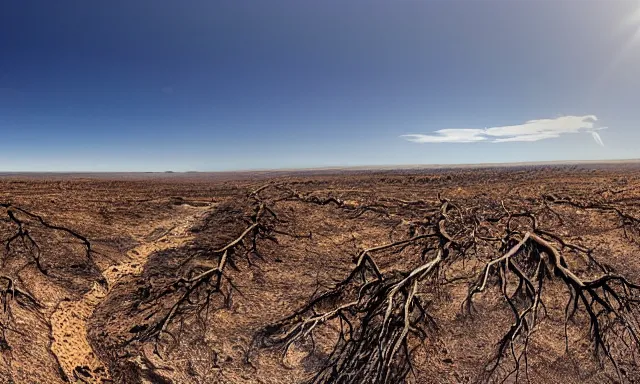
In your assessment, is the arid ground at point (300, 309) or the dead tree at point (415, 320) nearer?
the dead tree at point (415, 320)

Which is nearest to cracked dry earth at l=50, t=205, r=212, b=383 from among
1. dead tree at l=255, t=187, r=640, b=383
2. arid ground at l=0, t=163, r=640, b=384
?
arid ground at l=0, t=163, r=640, b=384

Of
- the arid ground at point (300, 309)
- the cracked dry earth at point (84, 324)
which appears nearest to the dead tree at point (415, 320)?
the arid ground at point (300, 309)

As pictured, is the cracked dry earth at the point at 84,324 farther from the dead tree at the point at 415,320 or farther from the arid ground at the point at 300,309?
the dead tree at the point at 415,320

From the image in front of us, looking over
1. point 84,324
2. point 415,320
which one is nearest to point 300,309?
point 415,320

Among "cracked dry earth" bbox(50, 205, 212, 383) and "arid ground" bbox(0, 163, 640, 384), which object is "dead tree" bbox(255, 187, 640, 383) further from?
"cracked dry earth" bbox(50, 205, 212, 383)

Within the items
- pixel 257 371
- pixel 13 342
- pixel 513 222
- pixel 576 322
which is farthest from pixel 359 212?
pixel 13 342

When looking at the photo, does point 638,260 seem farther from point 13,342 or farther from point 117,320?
point 13,342

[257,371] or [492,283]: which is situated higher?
[492,283]

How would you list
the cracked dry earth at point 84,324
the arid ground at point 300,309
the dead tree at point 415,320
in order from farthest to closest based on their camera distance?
the cracked dry earth at point 84,324 < the arid ground at point 300,309 < the dead tree at point 415,320
